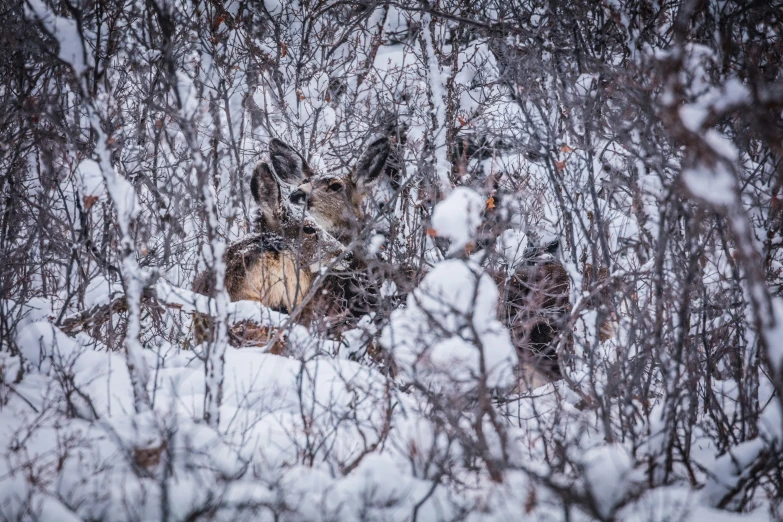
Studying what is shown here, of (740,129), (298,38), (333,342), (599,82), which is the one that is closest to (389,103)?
(298,38)

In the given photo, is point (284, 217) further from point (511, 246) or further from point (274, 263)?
point (511, 246)

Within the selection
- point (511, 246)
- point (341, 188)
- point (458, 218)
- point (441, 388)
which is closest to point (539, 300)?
point (511, 246)

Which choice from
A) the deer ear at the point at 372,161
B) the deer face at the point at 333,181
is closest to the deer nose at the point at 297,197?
the deer face at the point at 333,181

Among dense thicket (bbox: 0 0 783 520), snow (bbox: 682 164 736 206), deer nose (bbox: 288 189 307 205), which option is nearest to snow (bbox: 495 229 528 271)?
dense thicket (bbox: 0 0 783 520)

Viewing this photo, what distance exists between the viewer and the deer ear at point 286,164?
249 inches

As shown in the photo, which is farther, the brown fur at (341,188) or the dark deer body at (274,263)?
the brown fur at (341,188)

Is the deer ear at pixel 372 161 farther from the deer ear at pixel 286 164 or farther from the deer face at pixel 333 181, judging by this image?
the deer ear at pixel 286 164

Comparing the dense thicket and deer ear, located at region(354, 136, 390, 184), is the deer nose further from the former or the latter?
the dense thicket

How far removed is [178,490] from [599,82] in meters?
4.68

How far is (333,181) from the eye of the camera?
21.4ft

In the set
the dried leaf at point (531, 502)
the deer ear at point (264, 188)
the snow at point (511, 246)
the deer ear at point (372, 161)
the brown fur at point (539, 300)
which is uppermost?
the deer ear at point (372, 161)

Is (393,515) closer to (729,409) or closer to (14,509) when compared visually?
(14,509)

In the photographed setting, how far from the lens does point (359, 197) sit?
6.86m

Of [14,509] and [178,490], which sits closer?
[14,509]
